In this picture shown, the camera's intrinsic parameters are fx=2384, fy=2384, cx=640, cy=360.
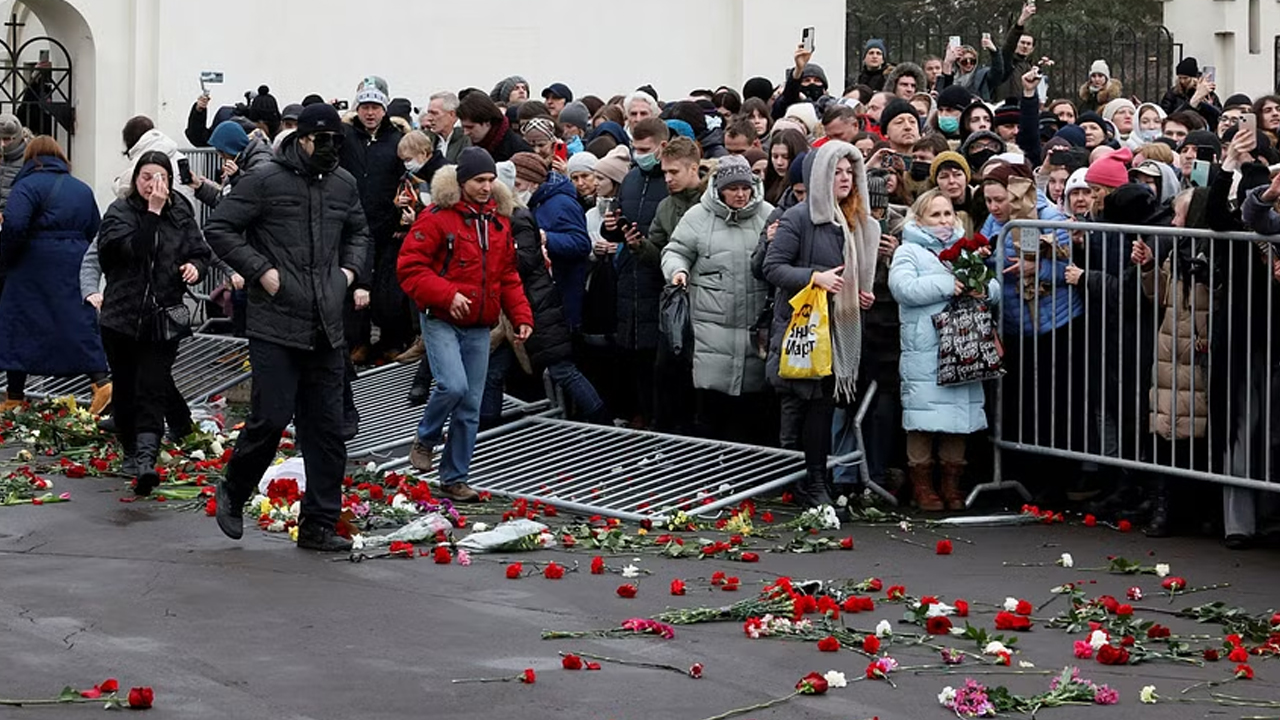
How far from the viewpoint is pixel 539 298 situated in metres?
14.4

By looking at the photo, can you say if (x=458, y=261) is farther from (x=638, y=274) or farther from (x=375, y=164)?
(x=375, y=164)

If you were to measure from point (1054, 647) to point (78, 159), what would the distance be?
18.8 m

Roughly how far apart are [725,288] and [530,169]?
6.44 feet

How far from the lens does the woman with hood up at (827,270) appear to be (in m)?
12.5

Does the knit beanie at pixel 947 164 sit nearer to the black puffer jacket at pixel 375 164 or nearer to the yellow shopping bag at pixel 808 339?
the yellow shopping bag at pixel 808 339

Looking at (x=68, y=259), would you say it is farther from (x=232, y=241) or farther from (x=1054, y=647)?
(x=1054, y=647)

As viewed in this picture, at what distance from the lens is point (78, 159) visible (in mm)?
26109

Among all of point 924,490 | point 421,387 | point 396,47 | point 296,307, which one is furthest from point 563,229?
point 396,47

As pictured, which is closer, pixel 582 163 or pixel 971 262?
pixel 971 262

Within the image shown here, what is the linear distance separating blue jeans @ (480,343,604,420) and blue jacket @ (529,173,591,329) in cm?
34

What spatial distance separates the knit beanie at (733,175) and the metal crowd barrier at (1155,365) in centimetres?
153

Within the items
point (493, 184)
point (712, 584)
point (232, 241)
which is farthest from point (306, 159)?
point (712, 584)

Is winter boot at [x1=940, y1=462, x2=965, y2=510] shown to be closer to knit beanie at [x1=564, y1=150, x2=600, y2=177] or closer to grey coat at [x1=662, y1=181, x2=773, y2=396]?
grey coat at [x1=662, y1=181, x2=773, y2=396]

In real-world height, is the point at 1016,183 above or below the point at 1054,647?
above
